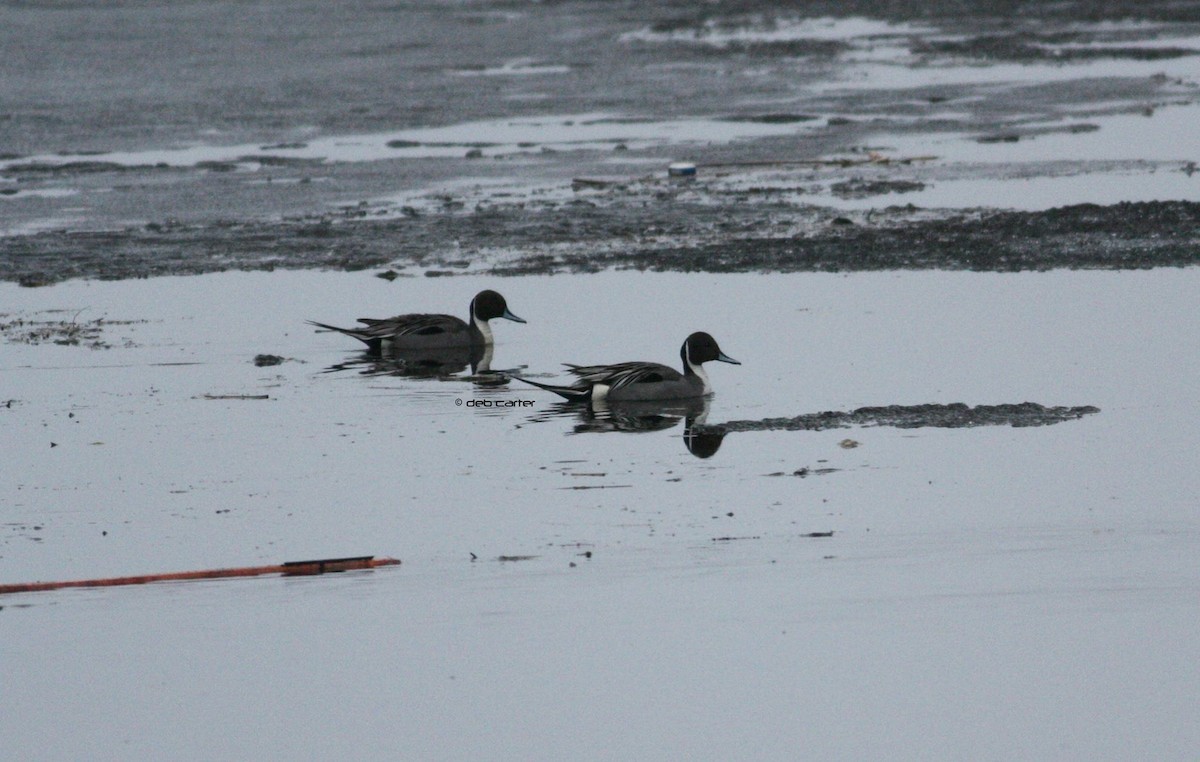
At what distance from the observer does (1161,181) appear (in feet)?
67.4

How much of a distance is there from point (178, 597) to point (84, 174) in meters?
17.0

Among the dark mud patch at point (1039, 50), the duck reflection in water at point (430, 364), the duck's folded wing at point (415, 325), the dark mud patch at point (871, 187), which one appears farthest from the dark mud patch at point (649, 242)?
the dark mud patch at point (1039, 50)

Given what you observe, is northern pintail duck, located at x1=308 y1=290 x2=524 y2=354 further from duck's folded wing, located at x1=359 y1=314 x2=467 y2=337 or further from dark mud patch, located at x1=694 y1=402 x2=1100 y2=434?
dark mud patch, located at x1=694 y1=402 x2=1100 y2=434

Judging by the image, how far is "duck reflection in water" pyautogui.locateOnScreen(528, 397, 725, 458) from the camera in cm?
1166

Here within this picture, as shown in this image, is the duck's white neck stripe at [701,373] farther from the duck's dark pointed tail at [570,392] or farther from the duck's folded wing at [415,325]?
the duck's folded wing at [415,325]

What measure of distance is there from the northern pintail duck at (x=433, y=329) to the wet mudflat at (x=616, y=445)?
0.62ft

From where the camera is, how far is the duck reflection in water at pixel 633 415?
459 inches

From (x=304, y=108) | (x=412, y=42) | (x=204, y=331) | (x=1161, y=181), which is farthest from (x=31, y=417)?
(x=412, y=42)

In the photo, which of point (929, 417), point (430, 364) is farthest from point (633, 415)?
point (430, 364)

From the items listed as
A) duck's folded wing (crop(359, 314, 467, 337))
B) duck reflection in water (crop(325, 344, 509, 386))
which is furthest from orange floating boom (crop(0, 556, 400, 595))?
duck's folded wing (crop(359, 314, 467, 337))

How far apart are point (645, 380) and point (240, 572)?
14.8ft

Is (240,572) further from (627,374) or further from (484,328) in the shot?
(484,328)

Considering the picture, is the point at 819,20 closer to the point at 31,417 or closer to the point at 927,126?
the point at 927,126

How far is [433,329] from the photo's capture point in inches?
563
